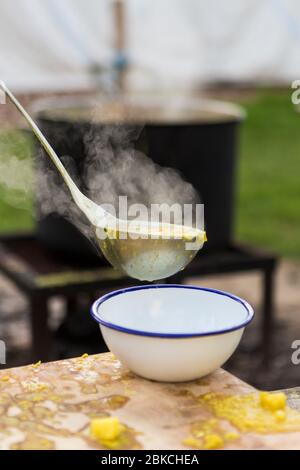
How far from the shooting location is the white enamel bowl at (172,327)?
46.3 inches

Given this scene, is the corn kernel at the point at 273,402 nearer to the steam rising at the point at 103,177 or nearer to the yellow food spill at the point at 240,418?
the yellow food spill at the point at 240,418

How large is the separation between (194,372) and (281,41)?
243 centimetres

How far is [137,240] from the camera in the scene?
4.49 ft

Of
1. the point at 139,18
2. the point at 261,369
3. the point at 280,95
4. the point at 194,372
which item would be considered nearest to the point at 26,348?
the point at 261,369

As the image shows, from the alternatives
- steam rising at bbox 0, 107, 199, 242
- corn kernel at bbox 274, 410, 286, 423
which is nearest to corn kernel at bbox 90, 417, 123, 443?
corn kernel at bbox 274, 410, 286, 423

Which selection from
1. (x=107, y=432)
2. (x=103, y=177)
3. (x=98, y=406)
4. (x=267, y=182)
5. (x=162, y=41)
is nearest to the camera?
(x=107, y=432)

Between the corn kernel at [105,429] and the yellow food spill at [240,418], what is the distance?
96 mm

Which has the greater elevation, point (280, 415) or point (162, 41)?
point (162, 41)

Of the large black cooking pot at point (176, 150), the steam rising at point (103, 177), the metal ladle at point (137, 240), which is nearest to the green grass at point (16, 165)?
the steam rising at point (103, 177)

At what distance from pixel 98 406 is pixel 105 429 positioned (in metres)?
0.11

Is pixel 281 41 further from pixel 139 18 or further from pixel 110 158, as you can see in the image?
pixel 110 158

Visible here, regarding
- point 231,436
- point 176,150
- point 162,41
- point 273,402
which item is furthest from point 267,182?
point 231,436

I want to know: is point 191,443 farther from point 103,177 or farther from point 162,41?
point 162,41
